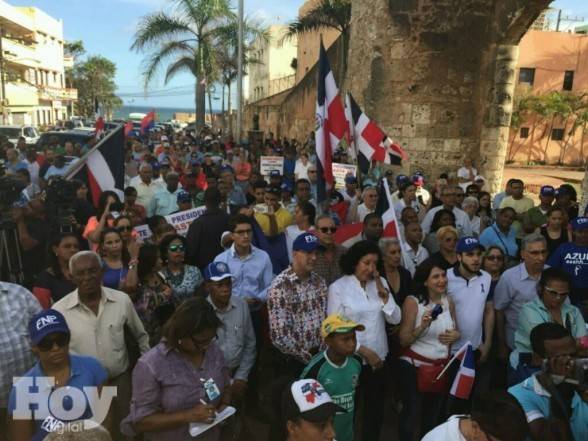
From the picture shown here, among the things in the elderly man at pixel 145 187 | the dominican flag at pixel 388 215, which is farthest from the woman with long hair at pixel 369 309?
the elderly man at pixel 145 187

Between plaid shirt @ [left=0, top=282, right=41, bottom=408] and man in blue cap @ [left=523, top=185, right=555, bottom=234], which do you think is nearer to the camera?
plaid shirt @ [left=0, top=282, right=41, bottom=408]

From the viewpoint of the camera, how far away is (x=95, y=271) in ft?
10.9

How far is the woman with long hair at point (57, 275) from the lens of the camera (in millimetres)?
3746

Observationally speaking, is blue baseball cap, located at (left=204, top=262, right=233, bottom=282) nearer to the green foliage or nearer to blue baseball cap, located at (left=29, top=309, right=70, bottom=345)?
blue baseball cap, located at (left=29, top=309, right=70, bottom=345)

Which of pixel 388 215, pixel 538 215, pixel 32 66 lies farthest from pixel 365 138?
pixel 32 66

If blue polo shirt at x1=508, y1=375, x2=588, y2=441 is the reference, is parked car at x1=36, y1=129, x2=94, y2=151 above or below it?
above

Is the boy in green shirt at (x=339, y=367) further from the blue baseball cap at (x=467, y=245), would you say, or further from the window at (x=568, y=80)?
the window at (x=568, y=80)

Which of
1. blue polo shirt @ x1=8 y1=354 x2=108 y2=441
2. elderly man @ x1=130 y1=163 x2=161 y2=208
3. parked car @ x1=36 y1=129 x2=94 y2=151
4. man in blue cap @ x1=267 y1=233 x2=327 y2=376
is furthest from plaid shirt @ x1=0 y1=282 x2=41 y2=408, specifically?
parked car @ x1=36 y1=129 x2=94 y2=151

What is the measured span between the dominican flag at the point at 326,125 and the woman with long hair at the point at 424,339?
2.41 metres

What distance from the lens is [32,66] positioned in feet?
165

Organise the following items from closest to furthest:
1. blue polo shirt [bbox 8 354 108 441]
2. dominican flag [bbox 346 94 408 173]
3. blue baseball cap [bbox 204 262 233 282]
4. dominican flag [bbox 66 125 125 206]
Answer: blue polo shirt [bbox 8 354 108 441]
blue baseball cap [bbox 204 262 233 282]
dominican flag [bbox 66 125 125 206]
dominican flag [bbox 346 94 408 173]

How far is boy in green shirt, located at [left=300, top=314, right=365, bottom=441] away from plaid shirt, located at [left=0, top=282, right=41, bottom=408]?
173cm

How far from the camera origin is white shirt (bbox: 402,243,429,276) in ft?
16.1

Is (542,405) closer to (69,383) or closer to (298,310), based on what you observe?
(298,310)
